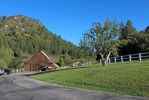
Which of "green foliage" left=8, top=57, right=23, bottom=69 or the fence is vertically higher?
"green foliage" left=8, top=57, right=23, bottom=69

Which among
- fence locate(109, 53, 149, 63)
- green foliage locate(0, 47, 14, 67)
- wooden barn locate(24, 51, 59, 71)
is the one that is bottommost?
fence locate(109, 53, 149, 63)

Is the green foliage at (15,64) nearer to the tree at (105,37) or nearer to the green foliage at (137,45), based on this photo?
the green foliage at (137,45)

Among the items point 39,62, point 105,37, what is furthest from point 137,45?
point 39,62

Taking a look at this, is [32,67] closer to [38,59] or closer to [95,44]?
[38,59]

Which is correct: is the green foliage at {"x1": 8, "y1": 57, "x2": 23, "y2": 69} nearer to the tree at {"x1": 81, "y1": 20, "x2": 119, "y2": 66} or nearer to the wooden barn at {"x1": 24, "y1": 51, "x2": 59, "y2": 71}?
the wooden barn at {"x1": 24, "y1": 51, "x2": 59, "y2": 71}

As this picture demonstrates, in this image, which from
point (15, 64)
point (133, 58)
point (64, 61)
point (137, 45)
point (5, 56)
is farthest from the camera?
point (5, 56)

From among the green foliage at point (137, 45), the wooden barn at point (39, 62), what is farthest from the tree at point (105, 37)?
the wooden barn at point (39, 62)

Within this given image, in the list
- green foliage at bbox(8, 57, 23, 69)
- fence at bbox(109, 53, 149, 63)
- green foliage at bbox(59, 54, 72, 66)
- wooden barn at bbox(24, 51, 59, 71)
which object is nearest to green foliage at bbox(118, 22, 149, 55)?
fence at bbox(109, 53, 149, 63)

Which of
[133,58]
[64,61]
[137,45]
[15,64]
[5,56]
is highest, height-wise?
[5,56]

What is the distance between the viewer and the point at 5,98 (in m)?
18.6

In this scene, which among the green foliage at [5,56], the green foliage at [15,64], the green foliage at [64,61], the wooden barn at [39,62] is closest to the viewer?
the wooden barn at [39,62]

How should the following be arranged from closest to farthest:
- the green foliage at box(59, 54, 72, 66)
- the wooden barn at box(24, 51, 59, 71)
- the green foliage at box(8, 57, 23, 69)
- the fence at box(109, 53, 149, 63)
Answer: the fence at box(109, 53, 149, 63)
the wooden barn at box(24, 51, 59, 71)
the green foliage at box(59, 54, 72, 66)
the green foliage at box(8, 57, 23, 69)

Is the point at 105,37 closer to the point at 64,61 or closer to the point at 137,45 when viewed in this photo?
the point at 137,45

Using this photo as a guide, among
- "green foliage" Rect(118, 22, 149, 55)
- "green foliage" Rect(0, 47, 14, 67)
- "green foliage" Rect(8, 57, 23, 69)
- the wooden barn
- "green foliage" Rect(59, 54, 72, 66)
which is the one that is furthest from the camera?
"green foliage" Rect(0, 47, 14, 67)
